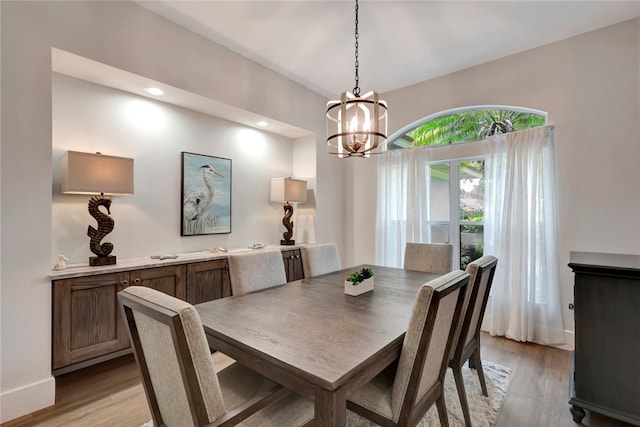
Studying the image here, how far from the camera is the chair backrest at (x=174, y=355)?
0.98 m

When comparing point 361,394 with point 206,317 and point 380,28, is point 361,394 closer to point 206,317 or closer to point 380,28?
point 206,317

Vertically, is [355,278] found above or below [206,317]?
above

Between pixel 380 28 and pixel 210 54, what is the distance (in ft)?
5.51

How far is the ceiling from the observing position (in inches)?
97.9

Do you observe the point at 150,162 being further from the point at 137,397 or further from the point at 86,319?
the point at 137,397

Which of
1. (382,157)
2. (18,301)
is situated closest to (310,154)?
(382,157)

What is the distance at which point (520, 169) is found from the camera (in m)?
Answer: 3.06

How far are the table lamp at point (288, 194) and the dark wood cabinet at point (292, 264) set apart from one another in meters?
0.28

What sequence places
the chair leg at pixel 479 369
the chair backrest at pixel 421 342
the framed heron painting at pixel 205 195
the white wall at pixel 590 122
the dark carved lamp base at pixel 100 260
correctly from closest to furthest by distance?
the chair backrest at pixel 421 342 → the chair leg at pixel 479 369 → the dark carved lamp base at pixel 100 260 → the white wall at pixel 590 122 → the framed heron painting at pixel 205 195

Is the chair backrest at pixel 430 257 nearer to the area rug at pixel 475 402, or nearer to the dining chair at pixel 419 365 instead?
the area rug at pixel 475 402

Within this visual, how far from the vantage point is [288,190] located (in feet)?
12.5

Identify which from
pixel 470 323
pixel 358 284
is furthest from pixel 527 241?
pixel 358 284

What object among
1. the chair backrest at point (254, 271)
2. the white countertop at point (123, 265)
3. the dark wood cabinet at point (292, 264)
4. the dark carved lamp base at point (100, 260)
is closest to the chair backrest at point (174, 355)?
the chair backrest at point (254, 271)

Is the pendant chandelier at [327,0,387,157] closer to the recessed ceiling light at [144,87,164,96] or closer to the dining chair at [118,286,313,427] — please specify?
the dining chair at [118,286,313,427]
